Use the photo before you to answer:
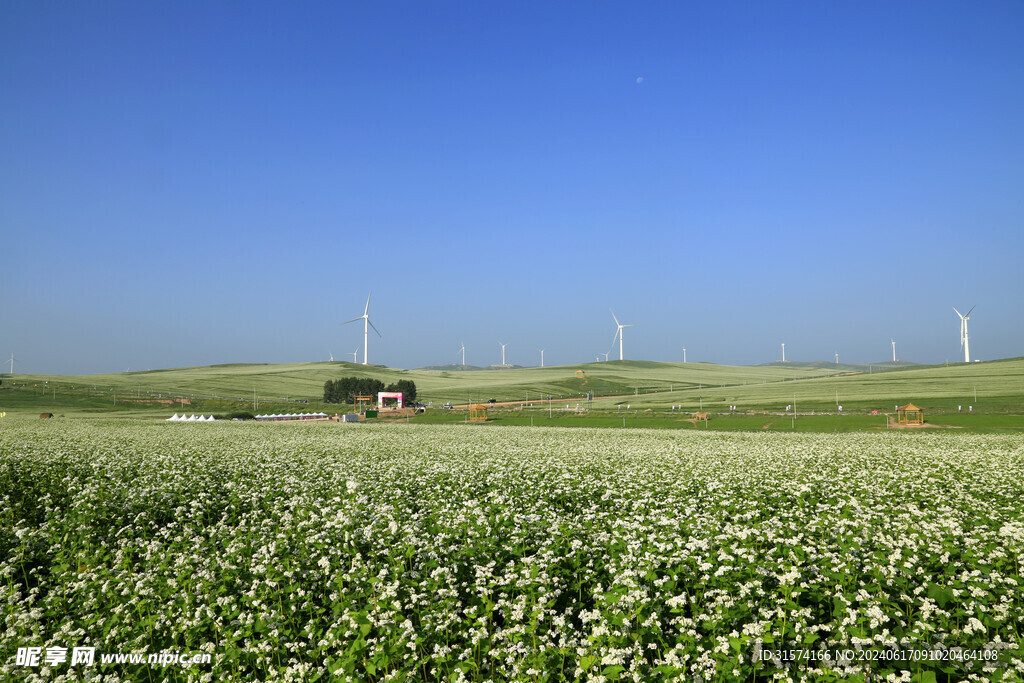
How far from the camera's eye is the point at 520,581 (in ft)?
28.2

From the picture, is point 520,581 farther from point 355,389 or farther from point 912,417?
point 355,389

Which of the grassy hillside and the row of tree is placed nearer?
the grassy hillside

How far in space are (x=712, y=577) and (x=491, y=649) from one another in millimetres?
3315

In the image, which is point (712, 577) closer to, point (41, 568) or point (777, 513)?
point (777, 513)

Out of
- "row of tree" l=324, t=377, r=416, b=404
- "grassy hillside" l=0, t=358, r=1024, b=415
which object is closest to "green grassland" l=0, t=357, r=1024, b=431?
"grassy hillside" l=0, t=358, r=1024, b=415

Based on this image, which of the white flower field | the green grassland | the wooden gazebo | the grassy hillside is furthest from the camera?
the grassy hillside

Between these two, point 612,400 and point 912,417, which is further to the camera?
point 612,400

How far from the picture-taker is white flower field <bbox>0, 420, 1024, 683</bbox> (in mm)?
7070

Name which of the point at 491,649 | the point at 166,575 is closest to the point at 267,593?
the point at 166,575

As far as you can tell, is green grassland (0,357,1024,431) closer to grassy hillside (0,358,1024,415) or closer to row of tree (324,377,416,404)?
grassy hillside (0,358,1024,415)

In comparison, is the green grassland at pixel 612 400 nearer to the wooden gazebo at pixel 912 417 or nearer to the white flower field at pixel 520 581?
the wooden gazebo at pixel 912 417

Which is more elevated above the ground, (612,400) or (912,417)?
(912,417)

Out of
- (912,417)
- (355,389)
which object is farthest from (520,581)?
(355,389)

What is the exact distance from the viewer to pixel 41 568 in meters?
11.0
